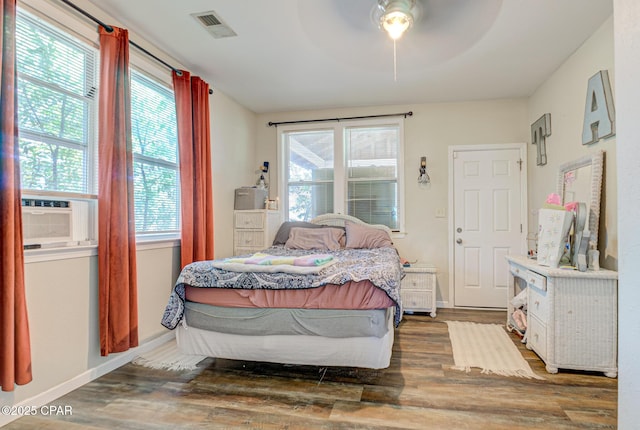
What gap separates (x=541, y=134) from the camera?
368 centimetres

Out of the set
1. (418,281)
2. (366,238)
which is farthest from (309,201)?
(418,281)

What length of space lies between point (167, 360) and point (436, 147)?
3.71 meters

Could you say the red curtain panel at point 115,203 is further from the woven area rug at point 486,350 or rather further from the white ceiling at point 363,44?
the woven area rug at point 486,350

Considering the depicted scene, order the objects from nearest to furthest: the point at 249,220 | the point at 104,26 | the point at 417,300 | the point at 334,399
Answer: the point at 334,399, the point at 104,26, the point at 417,300, the point at 249,220

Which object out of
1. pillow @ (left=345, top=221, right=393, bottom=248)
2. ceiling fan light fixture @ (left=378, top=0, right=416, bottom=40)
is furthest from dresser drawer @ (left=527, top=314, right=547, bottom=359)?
ceiling fan light fixture @ (left=378, top=0, right=416, bottom=40)

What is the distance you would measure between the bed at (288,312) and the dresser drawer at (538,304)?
113 centimetres

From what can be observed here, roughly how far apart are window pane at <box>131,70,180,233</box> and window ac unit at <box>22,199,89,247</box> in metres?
0.52

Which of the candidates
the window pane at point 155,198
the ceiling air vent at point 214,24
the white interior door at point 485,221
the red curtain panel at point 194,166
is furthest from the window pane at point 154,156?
the white interior door at point 485,221

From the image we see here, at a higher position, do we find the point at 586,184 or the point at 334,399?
the point at 586,184

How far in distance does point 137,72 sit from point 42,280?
5.63 ft

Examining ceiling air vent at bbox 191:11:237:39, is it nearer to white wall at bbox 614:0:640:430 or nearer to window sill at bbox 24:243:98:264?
window sill at bbox 24:243:98:264

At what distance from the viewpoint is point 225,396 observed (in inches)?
82.0

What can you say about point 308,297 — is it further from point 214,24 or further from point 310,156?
point 310,156

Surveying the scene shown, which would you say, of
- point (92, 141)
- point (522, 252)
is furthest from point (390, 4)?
point (522, 252)
